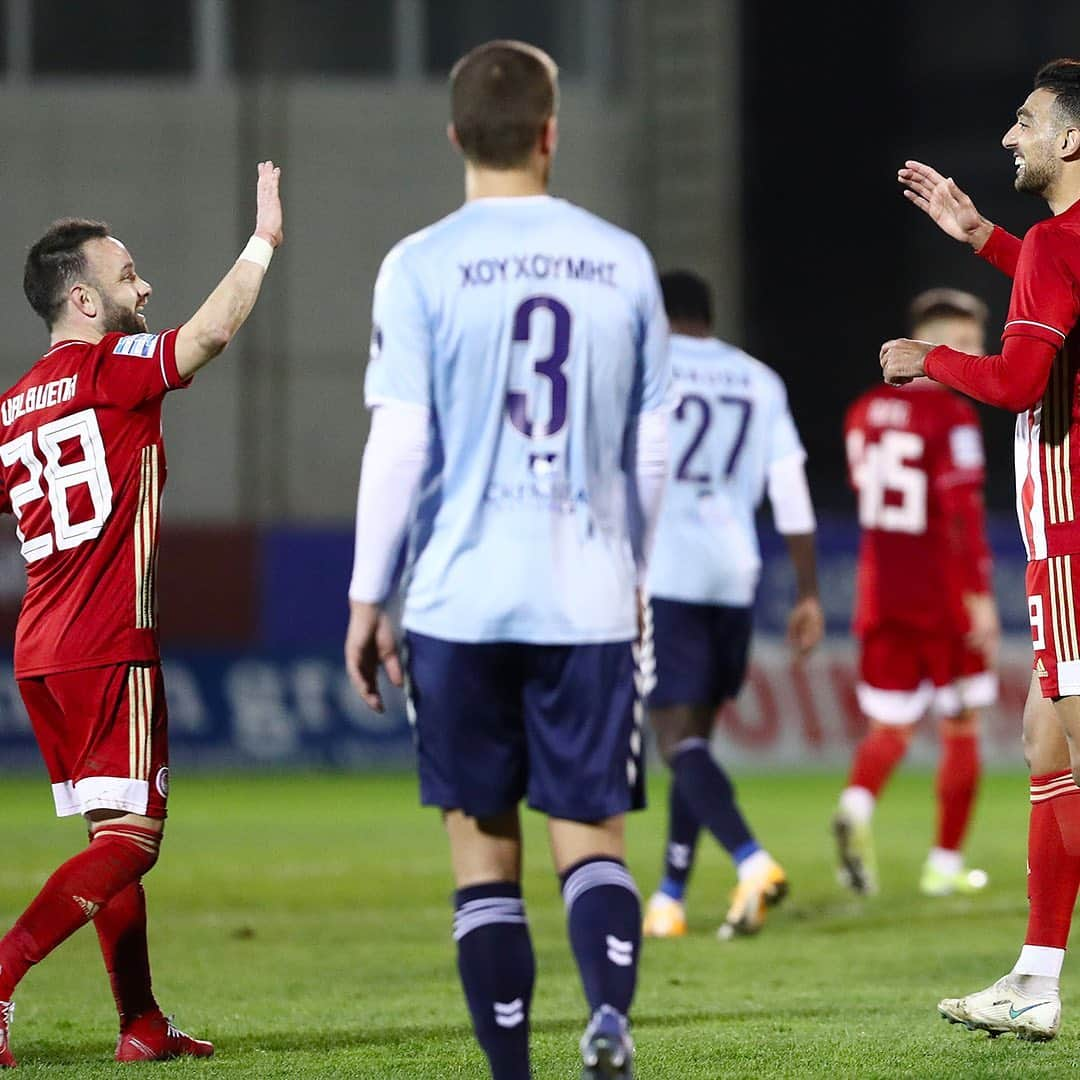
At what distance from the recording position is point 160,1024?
515cm

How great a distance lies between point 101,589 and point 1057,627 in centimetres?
229

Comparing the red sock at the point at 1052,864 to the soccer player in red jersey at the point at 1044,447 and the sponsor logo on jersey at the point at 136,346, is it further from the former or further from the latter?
the sponsor logo on jersey at the point at 136,346

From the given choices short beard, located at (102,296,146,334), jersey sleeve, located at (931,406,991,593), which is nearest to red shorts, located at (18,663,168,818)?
short beard, located at (102,296,146,334)

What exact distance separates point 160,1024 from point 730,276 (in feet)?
58.2

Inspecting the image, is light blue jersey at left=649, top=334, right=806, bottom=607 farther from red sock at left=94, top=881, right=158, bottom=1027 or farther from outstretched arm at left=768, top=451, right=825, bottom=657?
red sock at left=94, top=881, right=158, bottom=1027

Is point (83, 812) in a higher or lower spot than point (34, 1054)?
higher

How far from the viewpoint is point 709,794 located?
299 inches

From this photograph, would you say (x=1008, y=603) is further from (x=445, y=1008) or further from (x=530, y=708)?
(x=530, y=708)

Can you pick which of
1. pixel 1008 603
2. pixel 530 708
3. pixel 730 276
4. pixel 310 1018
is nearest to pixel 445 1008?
pixel 310 1018

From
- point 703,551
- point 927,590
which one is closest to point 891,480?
point 927,590

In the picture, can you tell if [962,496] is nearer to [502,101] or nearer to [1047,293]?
[1047,293]

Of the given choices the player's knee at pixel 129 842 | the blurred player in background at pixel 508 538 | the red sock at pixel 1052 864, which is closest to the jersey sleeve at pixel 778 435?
the red sock at pixel 1052 864

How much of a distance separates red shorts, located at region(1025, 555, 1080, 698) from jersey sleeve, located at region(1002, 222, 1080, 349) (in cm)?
54

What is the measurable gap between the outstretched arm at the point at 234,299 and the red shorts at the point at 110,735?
77cm
